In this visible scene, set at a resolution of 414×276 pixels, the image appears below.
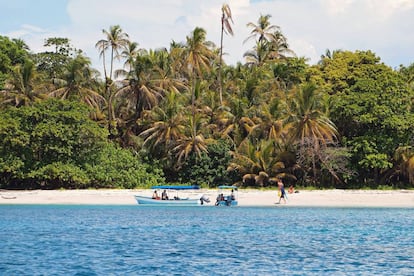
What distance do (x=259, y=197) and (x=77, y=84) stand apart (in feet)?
66.8

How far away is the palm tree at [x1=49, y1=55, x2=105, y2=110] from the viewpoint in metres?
51.1

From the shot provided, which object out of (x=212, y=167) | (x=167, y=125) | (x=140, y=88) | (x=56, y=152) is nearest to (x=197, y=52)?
(x=140, y=88)

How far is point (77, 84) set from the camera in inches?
2034

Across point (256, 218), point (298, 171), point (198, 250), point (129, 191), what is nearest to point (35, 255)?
point (198, 250)

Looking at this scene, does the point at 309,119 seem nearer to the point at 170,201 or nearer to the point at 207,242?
the point at 170,201

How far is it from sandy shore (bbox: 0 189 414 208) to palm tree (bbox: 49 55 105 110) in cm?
1215

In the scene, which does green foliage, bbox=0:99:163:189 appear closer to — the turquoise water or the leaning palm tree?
the turquoise water

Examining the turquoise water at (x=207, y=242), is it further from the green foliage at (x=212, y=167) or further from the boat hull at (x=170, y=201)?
the green foliage at (x=212, y=167)

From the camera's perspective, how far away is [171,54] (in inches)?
2238

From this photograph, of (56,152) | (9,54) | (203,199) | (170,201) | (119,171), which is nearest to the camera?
(170,201)

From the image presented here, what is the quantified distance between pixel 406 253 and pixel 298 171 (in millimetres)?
26560

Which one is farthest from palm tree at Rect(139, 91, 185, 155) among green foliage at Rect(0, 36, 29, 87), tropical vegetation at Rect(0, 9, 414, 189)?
green foliage at Rect(0, 36, 29, 87)

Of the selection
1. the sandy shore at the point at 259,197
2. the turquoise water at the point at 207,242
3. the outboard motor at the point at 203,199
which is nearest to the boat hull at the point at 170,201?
the outboard motor at the point at 203,199

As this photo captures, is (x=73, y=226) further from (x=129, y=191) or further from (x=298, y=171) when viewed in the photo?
(x=298, y=171)
